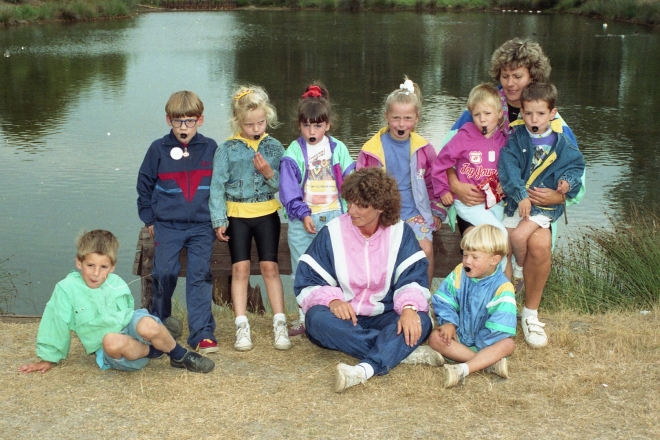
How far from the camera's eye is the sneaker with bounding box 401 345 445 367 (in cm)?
405

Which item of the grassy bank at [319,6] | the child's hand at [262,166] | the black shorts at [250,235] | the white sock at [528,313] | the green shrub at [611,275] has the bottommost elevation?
the green shrub at [611,275]

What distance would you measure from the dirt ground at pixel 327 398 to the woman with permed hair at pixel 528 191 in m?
0.23

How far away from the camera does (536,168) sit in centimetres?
444

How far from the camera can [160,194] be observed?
4578mm

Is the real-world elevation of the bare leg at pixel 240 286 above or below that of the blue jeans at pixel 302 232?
below

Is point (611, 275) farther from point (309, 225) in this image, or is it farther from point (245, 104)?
point (245, 104)

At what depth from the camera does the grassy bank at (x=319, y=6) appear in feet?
102

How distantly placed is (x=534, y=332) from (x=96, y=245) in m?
2.38

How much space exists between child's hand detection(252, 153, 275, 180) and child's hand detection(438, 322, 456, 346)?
133cm

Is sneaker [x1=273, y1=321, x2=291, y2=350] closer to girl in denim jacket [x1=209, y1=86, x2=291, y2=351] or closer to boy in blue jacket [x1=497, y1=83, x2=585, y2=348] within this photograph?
girl in denim jacket [x1=209, y1=86, x2=291, y2=351]

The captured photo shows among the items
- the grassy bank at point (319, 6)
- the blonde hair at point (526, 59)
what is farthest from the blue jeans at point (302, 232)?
the grassy bank at point (319, 6)

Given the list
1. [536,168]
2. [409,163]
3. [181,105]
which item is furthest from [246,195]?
[536,168]

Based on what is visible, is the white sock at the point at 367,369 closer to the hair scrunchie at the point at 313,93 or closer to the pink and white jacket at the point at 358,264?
the pink and white jacket at the point at 358,264

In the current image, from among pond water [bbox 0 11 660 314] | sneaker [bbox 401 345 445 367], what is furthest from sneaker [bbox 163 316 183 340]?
pond water [bbox 0 11 660 314]
